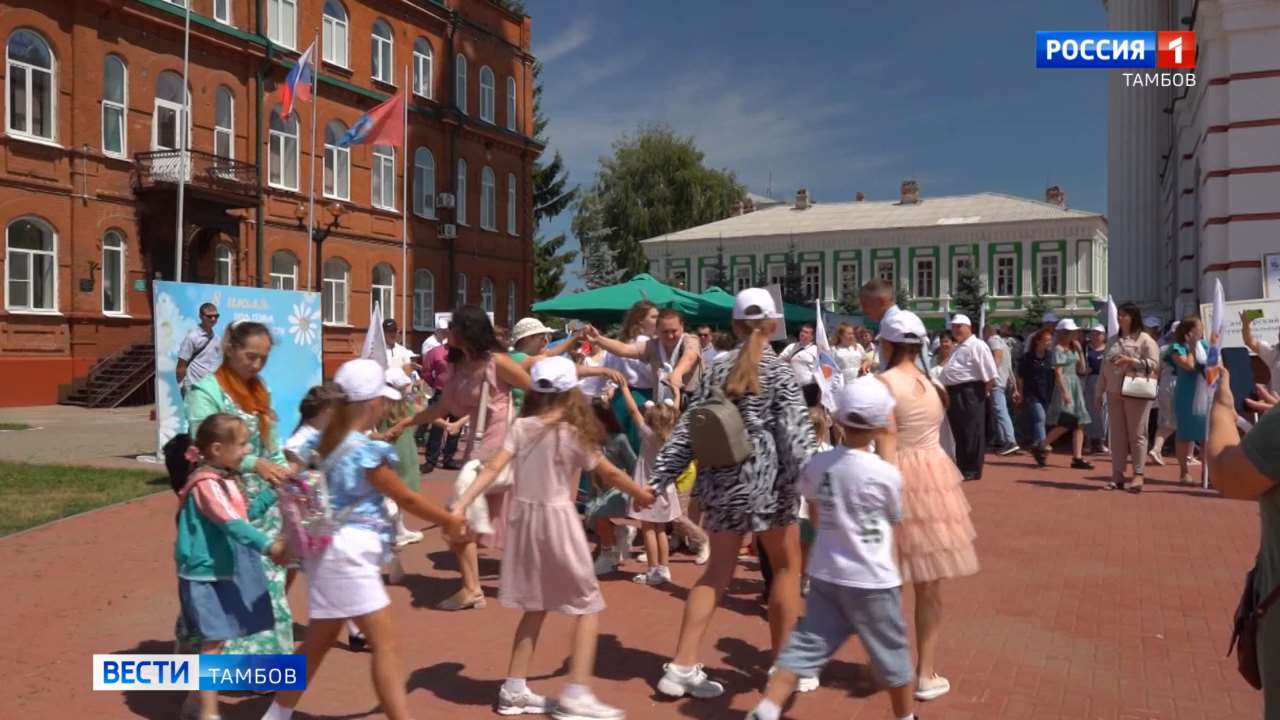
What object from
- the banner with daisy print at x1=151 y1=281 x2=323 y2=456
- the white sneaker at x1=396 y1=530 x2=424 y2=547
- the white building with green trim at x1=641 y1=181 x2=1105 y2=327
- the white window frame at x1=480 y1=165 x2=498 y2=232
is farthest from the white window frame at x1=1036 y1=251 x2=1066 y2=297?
the white sneaker at x1=396 y1=530 x2=424 y2=547

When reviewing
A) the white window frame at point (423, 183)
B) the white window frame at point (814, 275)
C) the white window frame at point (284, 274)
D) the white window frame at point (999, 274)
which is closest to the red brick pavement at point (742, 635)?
the white window frame at point (284, 274)

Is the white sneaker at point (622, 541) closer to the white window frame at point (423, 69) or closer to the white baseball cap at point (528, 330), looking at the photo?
the white baseball cap at point (528, 330)

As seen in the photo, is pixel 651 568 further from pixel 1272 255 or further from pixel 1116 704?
→ pixel 1272 255

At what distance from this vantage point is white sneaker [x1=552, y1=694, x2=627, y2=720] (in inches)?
181

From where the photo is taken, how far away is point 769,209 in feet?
236

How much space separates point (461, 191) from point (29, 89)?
54.8 feet

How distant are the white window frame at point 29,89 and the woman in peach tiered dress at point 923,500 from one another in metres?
24.1

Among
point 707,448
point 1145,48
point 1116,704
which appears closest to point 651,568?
point 707,448

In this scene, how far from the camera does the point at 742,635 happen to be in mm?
6117

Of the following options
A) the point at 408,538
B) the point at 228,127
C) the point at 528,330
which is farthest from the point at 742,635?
the point at 228,127

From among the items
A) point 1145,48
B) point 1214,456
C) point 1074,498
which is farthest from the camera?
point 1145,48

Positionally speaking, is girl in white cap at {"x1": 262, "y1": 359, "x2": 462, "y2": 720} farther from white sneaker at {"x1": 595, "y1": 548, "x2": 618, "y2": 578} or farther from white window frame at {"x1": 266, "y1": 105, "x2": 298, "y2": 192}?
white window frame at {"x1": 266, "y1": 105, "x2": 298, "y2": 192}

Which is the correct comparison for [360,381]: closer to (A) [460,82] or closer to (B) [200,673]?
(B) [200,673]

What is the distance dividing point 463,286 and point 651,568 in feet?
105
